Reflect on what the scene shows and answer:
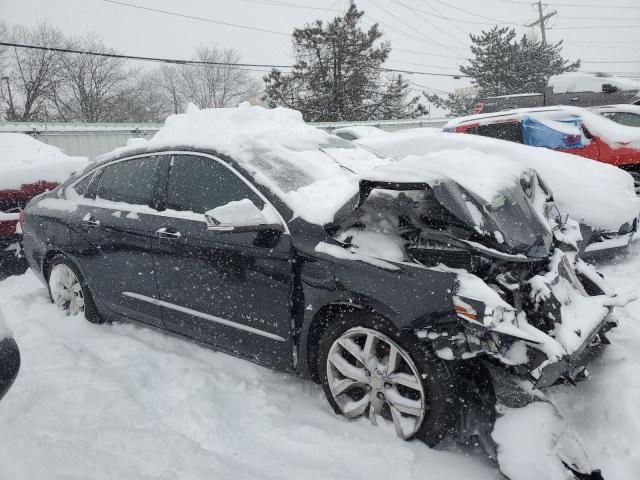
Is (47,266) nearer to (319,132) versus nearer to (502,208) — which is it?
(319,132)

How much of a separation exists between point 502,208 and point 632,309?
1730 mm

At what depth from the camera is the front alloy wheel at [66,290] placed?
3943 millimetres

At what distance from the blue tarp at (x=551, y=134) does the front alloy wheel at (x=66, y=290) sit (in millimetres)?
6864

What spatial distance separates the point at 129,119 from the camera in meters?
46.5

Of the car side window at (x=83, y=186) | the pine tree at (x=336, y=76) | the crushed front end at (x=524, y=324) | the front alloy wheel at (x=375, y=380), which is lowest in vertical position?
the front alloy wheel at (x=375, y=380)

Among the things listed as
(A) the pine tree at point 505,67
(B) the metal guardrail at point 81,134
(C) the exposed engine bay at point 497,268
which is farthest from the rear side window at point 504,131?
(A) the pine tree at point 505,67

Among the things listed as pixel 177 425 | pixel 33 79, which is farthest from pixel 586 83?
pixel 33 79

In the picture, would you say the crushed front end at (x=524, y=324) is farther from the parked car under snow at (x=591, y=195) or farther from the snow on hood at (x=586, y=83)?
the snow on hood at (x=586, y=83)

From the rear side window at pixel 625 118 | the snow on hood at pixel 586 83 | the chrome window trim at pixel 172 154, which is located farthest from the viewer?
the snow on hood at pixel 586 83

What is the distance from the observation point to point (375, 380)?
7.67 feet

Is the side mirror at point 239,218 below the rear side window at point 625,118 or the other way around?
below

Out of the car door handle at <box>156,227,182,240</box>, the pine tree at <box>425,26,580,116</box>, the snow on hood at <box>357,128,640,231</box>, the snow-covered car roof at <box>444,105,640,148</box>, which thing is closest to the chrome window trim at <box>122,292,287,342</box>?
the car door handle at <box>156,227,182,240</box>

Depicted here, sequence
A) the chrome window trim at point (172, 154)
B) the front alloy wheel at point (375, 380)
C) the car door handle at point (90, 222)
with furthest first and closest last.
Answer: the car door handle at point (90, 222)
the chrome window trim at point (172, 154)
the front alloy wheel at point (375, 380)

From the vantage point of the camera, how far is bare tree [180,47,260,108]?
5512 cm
